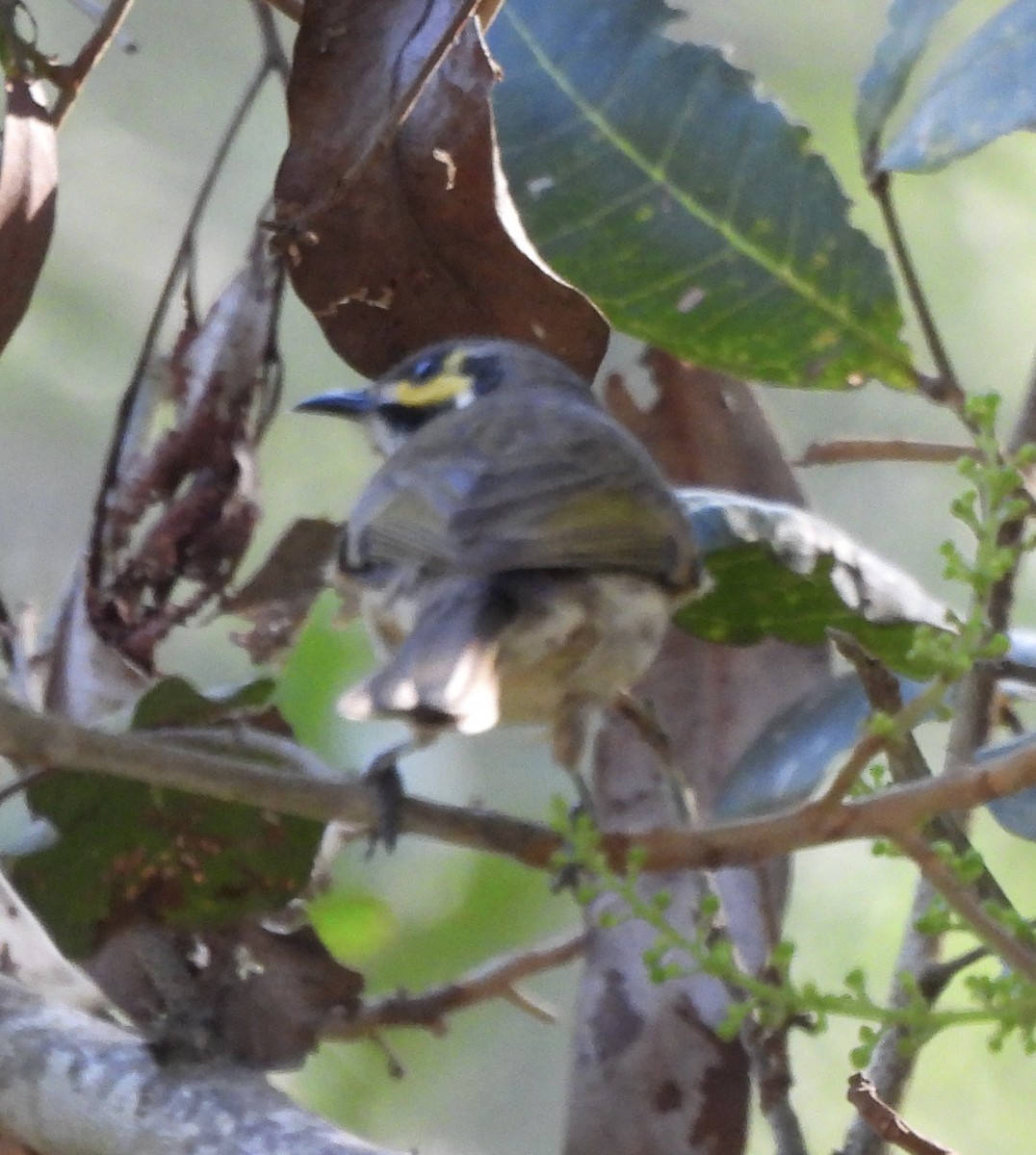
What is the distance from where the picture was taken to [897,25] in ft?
6.39

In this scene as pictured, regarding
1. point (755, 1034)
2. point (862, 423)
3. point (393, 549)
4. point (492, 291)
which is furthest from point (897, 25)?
point (862, 423)

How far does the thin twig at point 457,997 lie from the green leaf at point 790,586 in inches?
17.2

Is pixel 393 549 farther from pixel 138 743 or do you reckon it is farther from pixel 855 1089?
pixel 855 1089

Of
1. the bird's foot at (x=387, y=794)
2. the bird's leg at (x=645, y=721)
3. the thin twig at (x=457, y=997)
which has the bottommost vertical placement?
the thin twig at (x=457, y=997)

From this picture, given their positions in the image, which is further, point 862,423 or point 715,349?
point 862,423

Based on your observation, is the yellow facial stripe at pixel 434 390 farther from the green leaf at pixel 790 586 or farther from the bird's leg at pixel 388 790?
the bird's leg at pixel 388 790

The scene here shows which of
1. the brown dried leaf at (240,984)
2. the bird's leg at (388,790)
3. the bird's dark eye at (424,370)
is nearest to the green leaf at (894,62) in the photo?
the bird's dark eye at (424,370)

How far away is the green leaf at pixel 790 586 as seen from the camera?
177cm

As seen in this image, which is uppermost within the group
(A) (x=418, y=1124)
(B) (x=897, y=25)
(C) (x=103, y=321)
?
(B) (x=897, y=25)

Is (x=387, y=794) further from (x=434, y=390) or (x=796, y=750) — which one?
(x=434, y=390)

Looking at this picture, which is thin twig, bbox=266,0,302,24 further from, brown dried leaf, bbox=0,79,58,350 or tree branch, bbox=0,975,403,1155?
tree branch, bbox=0,975,403,1155

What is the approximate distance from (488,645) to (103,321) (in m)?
2.68

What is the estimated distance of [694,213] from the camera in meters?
1.99

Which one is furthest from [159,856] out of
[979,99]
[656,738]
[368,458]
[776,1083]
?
[368,458]
